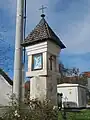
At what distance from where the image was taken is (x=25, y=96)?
448 cm

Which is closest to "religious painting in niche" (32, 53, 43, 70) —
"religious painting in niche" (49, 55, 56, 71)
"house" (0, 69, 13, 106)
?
"religious painting in niche" (49, 55, 56, 71)

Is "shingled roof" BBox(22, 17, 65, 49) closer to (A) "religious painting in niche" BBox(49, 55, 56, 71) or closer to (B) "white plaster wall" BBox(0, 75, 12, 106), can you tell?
(A) "religious painting in niche" BBox(49, 55, 56, 71)

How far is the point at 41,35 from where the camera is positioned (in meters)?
4.72

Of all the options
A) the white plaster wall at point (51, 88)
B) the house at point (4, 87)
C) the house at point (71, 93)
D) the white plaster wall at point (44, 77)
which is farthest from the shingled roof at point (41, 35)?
the house at point (71, 93)

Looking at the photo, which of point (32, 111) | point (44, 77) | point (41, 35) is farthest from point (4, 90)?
point (32, 111)

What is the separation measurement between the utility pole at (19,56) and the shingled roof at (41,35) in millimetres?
155

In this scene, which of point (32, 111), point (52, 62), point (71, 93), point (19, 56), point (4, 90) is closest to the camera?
point (32, 111)

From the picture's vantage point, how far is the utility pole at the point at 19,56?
450 centimetres

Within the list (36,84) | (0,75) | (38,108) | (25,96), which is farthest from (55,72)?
(0,75)

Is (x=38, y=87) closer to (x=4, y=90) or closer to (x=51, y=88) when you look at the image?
(x=51, y=88)

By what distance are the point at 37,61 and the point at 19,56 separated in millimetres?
374

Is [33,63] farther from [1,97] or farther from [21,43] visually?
[1,97]

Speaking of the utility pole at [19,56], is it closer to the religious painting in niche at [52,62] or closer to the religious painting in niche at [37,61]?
the religious painting in niche at [37,61]

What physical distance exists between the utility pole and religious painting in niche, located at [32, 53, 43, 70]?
0.28 m
